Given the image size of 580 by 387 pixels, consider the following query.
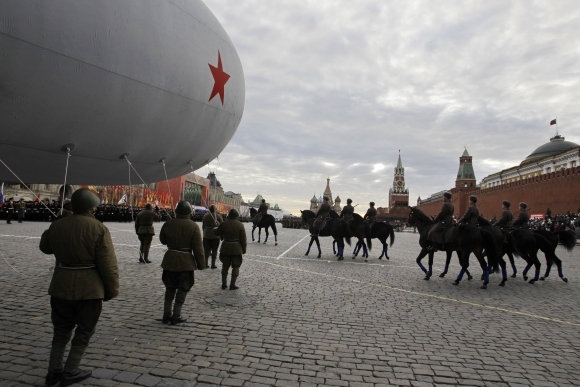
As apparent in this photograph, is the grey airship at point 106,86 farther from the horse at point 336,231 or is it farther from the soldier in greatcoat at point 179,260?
the horse at point 336,231

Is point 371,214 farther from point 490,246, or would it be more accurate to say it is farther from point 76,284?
point 76,284

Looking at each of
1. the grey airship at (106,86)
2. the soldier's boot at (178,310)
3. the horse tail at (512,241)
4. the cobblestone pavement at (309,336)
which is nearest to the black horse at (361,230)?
the horse tail at (512,241)

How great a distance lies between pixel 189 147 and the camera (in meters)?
6.48

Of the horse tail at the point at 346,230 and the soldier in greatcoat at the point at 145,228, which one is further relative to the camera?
the horse tail at the point at 346,230

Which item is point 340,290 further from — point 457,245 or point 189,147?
point 189,147

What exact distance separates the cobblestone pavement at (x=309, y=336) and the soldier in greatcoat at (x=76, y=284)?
9.8 inches

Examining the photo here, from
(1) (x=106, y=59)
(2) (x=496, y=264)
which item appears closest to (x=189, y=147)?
(1) (x=106, y=59)

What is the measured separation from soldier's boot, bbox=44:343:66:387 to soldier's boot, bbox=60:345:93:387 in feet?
0.23

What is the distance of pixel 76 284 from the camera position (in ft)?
10.9

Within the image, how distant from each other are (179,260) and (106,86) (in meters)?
2.42

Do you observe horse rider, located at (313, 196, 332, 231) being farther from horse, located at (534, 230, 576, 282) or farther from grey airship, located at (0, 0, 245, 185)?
grey airship, located at (0, 0, 245, 185)

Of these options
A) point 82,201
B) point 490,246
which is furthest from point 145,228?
point 490,246

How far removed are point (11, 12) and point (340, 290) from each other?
21.9 ft

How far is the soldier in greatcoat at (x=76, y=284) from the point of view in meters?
3.31
